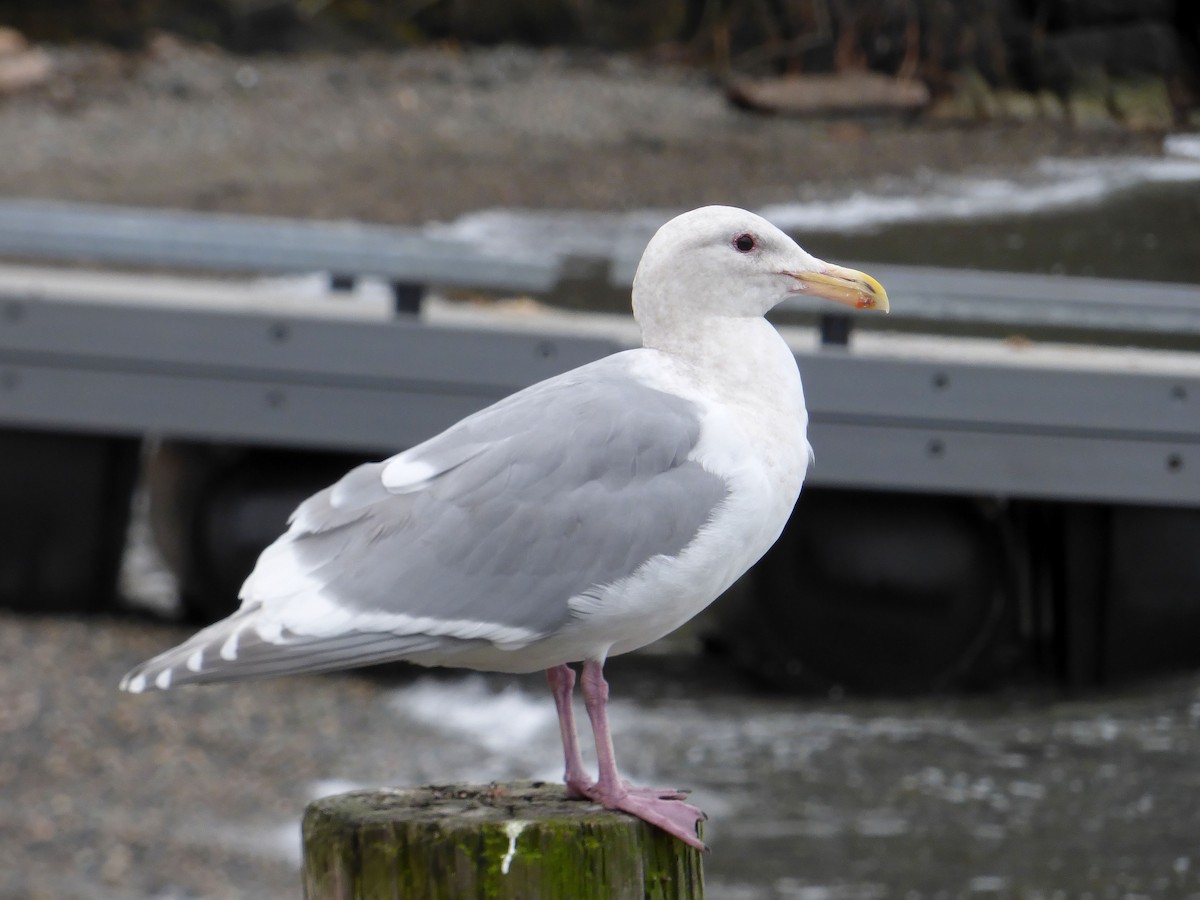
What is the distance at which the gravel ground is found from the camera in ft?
16.4

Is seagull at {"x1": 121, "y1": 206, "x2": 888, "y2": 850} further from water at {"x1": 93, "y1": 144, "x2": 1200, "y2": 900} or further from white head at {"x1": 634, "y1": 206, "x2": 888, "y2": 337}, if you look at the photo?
water at {"x1": 93, "y1": 144, "x2": 1200, "y2": 900}

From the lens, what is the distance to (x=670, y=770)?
488 cm

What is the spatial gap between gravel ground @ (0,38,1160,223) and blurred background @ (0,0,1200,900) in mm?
27

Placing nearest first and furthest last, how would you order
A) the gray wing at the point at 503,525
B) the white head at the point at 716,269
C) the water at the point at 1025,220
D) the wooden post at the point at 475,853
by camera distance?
1. the wooden post at the point at 475,853
2. the gray wing at the point at 503,525
3. the white head at the point at 716,269
4. the water at the point at 1025,220

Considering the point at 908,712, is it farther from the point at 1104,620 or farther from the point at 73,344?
the point at 73,344

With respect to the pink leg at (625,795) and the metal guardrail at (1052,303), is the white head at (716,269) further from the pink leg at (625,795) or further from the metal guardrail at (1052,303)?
the metal guardrail at (1052,303)

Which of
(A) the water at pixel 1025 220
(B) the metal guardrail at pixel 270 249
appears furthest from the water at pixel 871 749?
(B) the metal guardrail at pixel 270 249

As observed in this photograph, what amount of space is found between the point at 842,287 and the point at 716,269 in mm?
185

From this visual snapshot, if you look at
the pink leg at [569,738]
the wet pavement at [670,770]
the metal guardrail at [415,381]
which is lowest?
the wet pavement at [670,770]

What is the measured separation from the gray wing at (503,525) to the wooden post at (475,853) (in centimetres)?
20

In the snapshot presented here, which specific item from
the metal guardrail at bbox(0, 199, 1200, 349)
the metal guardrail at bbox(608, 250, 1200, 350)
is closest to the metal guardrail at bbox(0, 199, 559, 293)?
the metal guardrail at bbox(0, 199, 1200, 349)

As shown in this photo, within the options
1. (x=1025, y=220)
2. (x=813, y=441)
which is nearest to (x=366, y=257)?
(x=813, y=441)

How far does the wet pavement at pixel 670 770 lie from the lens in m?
4.30

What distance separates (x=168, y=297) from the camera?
19.0 feet
